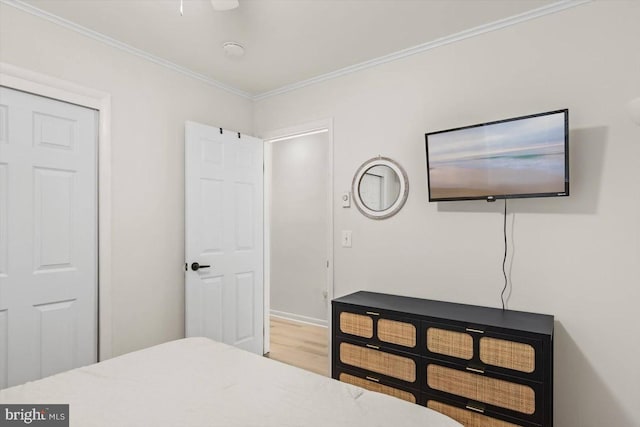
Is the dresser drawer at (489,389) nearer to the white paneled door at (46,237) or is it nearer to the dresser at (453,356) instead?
the dresser at (453,356)

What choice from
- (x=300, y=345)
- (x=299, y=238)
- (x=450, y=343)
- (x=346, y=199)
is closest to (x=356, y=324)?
(x=450, y=343)

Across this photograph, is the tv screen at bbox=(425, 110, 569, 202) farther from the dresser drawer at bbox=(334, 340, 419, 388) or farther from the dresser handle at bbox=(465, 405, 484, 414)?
the dresser handle at bbox=(465, 405, 484, 414)

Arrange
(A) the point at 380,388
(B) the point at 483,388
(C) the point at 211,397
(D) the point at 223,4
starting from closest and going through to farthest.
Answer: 1. (C) the point at 211,397
2. (D) the point at 223,4
3. (B) the point at 483,388
4. (A) the point at 380,388

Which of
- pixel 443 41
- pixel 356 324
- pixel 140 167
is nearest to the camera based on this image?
pixel 356 324

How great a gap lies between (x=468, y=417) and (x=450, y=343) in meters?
0.39

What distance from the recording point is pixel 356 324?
2424mm

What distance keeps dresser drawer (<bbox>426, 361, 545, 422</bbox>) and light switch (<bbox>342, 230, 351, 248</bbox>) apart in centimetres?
116

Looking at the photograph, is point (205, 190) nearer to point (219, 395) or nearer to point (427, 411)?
point (219, 395)

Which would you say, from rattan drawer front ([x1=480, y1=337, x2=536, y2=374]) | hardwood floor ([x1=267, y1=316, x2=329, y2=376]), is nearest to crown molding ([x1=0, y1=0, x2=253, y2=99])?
hardwood floor ([x1=267, y1=316, x2=329, y2=376])

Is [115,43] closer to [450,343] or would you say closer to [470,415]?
[450,343]

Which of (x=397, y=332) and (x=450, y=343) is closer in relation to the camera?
(x=450, y=343)

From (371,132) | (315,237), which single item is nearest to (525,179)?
(371,132)

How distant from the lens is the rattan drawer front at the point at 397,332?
86.3 inches

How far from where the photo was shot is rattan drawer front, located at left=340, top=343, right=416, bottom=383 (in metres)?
2.20
